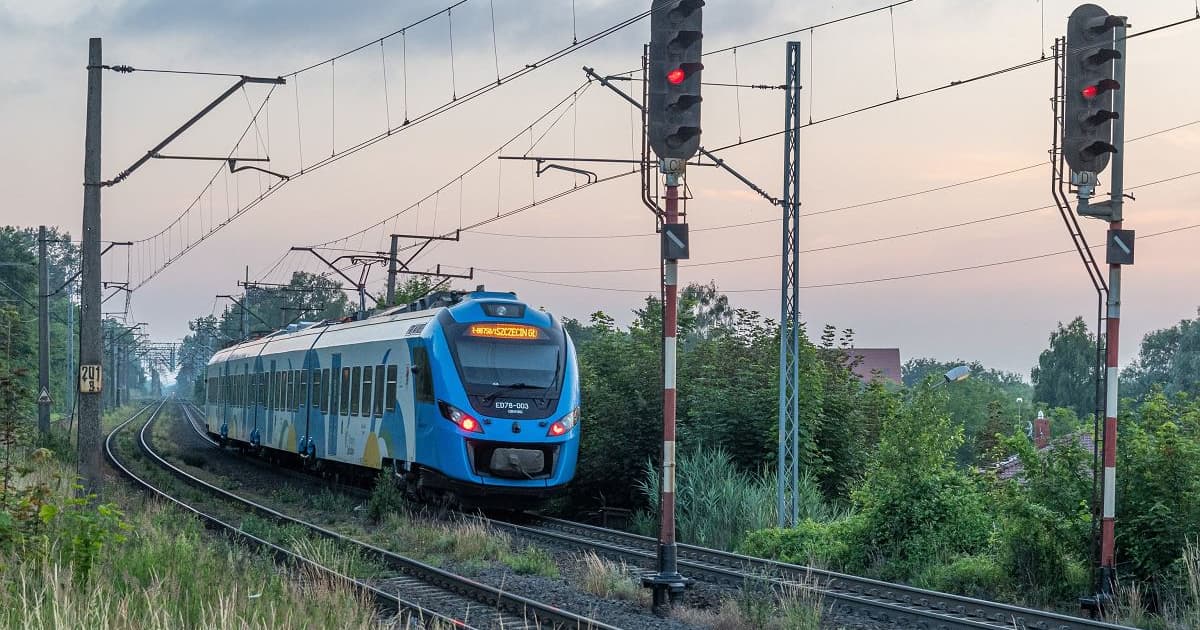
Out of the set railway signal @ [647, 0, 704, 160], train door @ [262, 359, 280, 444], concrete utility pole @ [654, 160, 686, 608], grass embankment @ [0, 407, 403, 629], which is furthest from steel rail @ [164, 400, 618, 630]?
train door @ [262, 359, 280, 444]

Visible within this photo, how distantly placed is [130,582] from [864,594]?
283 inches

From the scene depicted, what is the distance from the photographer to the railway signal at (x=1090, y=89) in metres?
12.8

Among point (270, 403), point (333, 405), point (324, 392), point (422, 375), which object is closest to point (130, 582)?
point (422, 375)

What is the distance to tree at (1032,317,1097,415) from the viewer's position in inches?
4023

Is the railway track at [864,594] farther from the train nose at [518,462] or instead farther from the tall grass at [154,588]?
the tall grass at [154,588]

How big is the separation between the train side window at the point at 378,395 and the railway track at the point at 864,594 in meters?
5.66

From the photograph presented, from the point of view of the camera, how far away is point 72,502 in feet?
38.0

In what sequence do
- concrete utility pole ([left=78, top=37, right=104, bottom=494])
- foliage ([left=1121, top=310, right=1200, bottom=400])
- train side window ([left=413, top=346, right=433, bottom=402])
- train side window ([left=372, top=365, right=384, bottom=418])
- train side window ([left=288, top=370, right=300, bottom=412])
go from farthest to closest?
foliage ([left=1121, top=310, right=1200, bottom=400]), train side window ([left=288, top=370, right=300, bottom=412]), train side window ([left=372, top=365, right=384, bottom=418]), train side window ([left=413, top=346, right=433, bottom=402]), concrete utility pole ([left=78, top=37, right=104, bottom=494])

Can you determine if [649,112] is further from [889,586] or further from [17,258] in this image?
[17,258]

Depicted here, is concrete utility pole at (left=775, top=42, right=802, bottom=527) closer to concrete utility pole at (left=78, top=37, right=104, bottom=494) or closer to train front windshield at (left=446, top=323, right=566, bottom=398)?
train front windshield at (left=446, top=323, right=566, bottom=398)

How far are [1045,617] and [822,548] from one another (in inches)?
208

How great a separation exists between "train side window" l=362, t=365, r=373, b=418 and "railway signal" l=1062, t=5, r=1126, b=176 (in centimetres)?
1359

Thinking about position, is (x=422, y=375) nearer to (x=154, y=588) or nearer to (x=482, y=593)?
(x=482, y=593)

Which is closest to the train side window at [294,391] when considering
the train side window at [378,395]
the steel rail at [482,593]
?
the train side window at [378,395]
